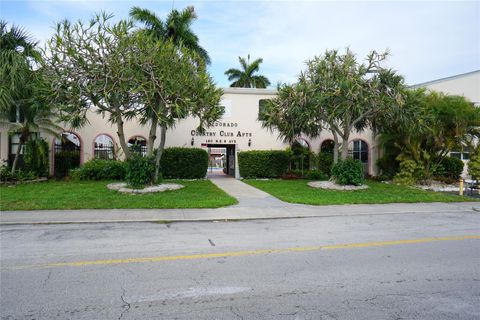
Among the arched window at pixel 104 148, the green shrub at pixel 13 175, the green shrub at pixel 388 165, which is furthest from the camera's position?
the green shrub at pixel 388 165

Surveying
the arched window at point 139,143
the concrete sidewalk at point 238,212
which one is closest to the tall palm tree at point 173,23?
the arched window at point 139,143

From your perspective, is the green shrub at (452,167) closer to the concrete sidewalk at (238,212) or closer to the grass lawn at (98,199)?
the concrete sidewalk at (238,212)

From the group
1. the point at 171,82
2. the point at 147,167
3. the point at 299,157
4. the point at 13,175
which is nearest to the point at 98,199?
the point at 147,167

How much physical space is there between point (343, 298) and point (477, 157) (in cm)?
1603

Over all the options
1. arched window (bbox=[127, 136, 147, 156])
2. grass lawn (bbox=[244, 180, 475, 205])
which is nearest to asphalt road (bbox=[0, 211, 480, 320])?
grass lawn (bbox=[244, 180, 475, 205])

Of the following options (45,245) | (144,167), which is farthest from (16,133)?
(45,245)

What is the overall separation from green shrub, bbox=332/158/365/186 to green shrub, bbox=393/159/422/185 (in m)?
3.90

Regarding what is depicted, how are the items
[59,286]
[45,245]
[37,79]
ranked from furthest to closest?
[37,79], [45,245], [59,286]

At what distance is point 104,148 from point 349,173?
13.7 meters

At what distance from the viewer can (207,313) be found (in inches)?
141

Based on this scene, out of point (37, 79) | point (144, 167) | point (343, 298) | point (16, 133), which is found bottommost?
point (343, 298)

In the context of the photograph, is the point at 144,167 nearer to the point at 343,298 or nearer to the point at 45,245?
the point at 45,245

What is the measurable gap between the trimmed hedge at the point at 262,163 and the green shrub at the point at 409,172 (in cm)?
621

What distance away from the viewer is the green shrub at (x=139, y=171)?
1383cm
